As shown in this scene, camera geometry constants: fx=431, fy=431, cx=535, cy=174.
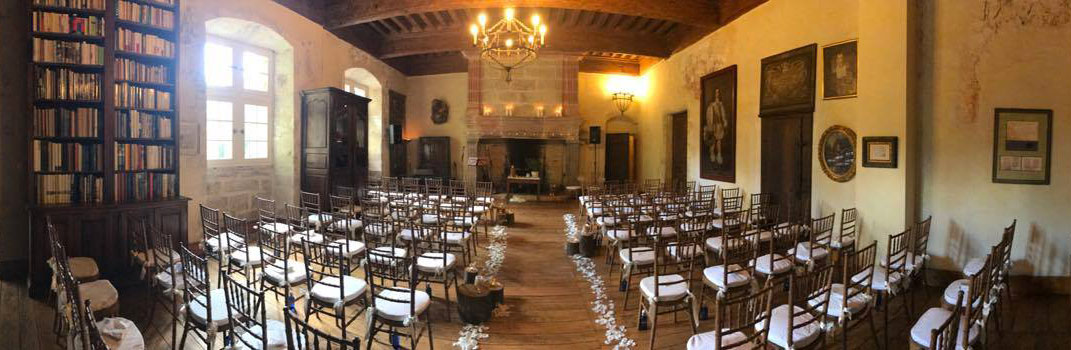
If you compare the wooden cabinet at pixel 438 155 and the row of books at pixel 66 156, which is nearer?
the row of books at pixel 66 156

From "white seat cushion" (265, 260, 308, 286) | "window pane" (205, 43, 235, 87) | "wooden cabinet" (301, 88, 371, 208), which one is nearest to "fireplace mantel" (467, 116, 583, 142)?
"wooden cabinet" (301, 88, 371, 208)

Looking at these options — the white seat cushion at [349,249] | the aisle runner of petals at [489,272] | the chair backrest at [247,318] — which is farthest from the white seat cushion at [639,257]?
the chair backrest at [247,318]

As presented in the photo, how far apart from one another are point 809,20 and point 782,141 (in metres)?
1.87

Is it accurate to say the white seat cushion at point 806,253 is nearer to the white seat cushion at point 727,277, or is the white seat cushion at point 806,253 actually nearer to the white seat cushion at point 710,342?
the white seat cushion at point 727,277

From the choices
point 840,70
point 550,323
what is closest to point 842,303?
point 550,323

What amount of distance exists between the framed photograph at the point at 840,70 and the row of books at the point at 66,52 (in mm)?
8406

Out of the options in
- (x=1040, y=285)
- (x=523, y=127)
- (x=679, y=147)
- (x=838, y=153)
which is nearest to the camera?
(x=1040, y=285)

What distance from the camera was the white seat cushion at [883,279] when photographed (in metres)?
3.21

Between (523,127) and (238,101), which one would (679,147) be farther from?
(238,101)

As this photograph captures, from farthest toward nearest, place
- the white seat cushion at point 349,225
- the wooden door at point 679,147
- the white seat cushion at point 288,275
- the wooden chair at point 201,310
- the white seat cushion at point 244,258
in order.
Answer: the wooden door at point 679,147, the white seat cushion at point 349,225, the white seat cushion at point 244,258, the white seat cushion at point 288,275, the wooden chair at point 201,310

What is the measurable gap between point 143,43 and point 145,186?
1.48 m

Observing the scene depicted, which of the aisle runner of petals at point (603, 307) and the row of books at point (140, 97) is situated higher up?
the row of books at point (140, 97)

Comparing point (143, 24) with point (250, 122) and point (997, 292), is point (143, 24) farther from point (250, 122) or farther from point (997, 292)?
point (997, 292)

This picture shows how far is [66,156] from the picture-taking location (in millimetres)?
4094
